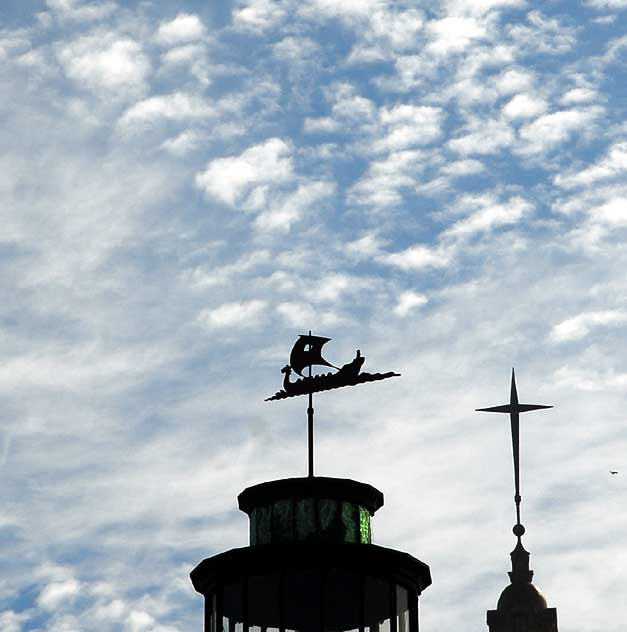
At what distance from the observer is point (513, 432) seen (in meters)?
130

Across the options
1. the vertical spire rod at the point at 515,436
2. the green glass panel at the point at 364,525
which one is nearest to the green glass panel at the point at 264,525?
the green glass panel at the point at 364,525

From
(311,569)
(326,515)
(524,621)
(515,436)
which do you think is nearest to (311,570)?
(311,569)

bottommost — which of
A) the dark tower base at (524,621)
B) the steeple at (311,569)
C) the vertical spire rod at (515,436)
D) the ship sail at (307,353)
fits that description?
the steeple at (311,569)

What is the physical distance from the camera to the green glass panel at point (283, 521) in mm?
38031

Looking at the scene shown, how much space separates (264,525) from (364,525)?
2199 millimetres

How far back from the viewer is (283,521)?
38062mm

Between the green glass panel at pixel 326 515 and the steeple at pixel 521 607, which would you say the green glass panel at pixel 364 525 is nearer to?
the green glass panel at pixel 326 515

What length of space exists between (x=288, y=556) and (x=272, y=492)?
1455mm

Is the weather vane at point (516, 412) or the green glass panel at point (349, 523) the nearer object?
the green glass panel at point (349, 523)

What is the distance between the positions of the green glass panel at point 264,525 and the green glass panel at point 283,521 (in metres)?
Answer: 0.10

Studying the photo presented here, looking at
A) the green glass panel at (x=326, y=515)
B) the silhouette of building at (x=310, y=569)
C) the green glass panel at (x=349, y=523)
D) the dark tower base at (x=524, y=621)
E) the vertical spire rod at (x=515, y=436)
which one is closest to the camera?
the silhouette of building at (x=310, y=569)

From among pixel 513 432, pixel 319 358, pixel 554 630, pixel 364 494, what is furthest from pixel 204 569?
pixel 513 432

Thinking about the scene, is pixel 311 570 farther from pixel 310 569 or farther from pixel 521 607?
pixel 521 607

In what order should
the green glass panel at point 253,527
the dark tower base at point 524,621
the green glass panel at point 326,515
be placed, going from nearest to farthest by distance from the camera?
the green glass panel at point 326,515
the green glass panel at point 253,527
the dark tower base at point 524,621
